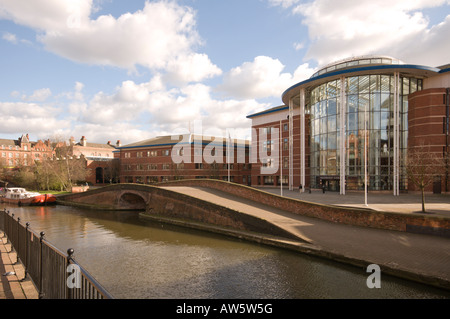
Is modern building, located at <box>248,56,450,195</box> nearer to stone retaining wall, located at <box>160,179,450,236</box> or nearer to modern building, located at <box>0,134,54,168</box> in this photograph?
stone retaining wall, located at <box>160,179,450,236</box>

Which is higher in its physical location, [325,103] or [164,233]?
[325,103]

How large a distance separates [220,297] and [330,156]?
26783 mm

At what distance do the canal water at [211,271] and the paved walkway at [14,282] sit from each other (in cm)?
284

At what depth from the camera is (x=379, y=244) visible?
413 inches

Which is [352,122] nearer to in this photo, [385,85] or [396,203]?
[385,85]

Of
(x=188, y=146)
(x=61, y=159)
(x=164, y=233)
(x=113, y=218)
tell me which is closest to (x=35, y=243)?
(x=164, y=233)

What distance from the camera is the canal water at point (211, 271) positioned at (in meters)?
7.99

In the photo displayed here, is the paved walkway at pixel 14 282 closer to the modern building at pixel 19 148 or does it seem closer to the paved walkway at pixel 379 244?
the paved walkway at pixel 379 244

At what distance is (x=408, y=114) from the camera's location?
28922 millimetres

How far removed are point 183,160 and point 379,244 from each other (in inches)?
1522

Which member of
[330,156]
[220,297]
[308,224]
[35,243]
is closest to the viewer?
[35,243]

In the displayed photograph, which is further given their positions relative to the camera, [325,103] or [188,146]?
[188,146]

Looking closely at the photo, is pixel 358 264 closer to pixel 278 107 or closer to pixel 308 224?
pixel 308 224

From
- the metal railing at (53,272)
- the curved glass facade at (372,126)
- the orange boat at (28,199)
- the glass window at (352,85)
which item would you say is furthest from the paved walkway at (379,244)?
the orange boat at (28,199)
